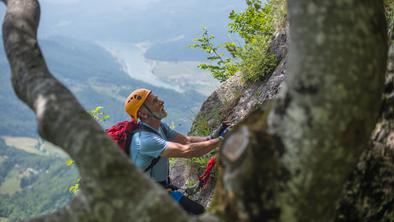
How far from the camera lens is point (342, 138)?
2.62 metres

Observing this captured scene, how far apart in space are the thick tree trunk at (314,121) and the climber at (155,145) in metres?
3.52

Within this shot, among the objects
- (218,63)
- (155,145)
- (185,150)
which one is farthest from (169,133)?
(218,63)

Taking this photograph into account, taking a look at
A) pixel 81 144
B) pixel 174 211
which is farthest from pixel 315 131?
pixel 81 144

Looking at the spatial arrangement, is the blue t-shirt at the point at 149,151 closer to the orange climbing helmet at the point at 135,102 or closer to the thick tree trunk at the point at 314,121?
the orange climbing helmet at the point at 135,102

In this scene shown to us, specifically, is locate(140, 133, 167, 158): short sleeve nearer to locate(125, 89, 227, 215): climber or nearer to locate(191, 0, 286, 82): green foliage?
locate(125, 89, 227, 215): climber

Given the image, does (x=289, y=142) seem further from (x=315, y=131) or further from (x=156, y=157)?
(x=156, y=157)

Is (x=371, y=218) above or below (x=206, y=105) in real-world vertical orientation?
above

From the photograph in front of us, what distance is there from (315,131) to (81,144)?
143cm

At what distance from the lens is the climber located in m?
6.27

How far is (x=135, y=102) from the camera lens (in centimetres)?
709

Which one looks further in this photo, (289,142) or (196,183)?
(196,183)

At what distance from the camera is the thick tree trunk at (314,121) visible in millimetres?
2562

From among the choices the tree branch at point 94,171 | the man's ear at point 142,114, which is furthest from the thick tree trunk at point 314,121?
the man's ear at point 142,114

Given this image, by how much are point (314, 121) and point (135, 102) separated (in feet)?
15.8
